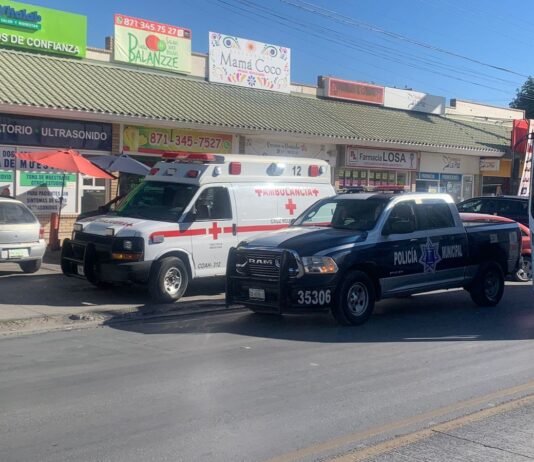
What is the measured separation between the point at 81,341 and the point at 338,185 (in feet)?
56.7

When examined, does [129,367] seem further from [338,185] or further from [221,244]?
[338,185]

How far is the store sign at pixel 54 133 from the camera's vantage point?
17891 mm

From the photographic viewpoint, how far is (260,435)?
19.1ft

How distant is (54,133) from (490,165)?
63.8 ft

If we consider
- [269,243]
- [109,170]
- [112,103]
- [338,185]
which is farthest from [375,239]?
[338,185]

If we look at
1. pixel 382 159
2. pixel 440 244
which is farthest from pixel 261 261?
pixel 382 159

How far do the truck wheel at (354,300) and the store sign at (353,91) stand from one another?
57.1ft

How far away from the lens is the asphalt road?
566cm

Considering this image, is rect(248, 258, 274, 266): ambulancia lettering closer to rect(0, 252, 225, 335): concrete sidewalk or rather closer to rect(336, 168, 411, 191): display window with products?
rect(0, 252, 225, 335): concrete sidewalk

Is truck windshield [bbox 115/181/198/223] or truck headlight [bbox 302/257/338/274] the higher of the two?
truck windshield [bbox 115/181/198/223]

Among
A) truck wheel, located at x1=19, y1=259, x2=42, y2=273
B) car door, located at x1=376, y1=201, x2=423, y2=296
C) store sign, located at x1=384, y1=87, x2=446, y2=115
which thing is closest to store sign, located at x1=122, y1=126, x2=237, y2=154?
truck wheel, located at x1=19, y1=259, x2=42, y2=273

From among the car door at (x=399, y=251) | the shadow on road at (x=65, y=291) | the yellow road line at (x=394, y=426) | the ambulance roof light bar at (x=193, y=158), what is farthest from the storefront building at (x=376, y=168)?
the yellow road line at (x=394, y=426)

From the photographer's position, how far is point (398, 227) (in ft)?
36.8

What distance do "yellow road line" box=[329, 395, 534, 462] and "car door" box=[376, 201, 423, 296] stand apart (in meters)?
4.12
